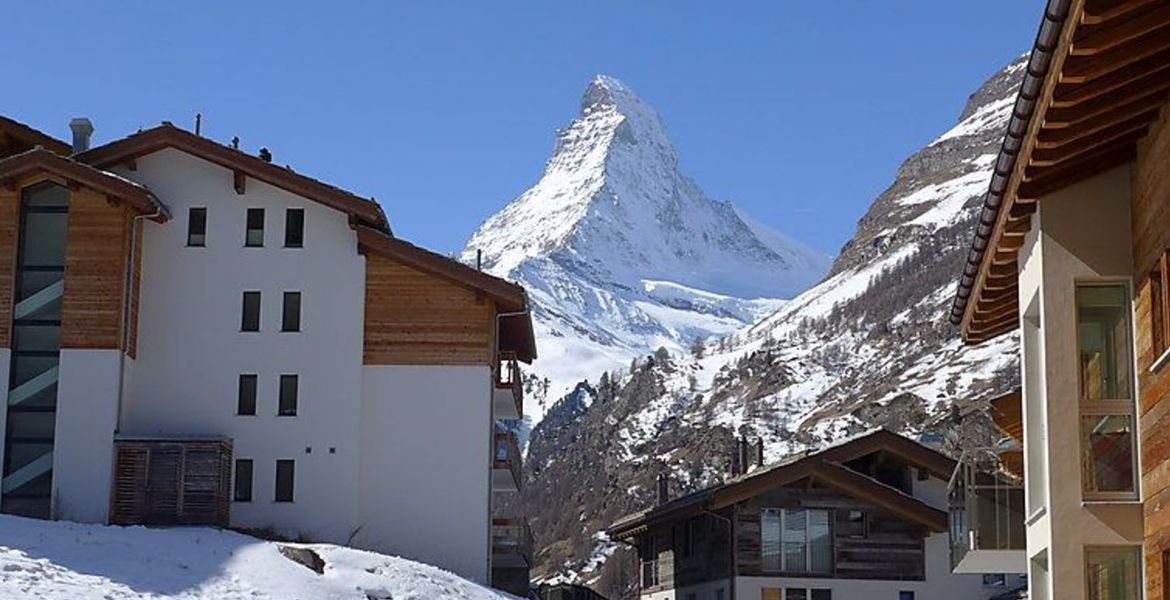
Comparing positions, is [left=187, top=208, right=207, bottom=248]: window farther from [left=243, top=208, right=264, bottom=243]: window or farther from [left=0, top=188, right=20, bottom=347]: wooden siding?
[left=0, top=188, right=20, bottom=347]: wooden siding

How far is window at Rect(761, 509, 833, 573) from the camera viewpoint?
40844 mm

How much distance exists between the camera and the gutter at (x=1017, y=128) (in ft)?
36.0

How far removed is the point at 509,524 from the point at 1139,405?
28486 millimetres

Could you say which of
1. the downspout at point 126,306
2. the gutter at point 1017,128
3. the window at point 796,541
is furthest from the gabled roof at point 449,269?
the gutter at point 1017,128

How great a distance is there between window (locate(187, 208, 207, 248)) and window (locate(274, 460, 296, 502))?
5269 millimetres

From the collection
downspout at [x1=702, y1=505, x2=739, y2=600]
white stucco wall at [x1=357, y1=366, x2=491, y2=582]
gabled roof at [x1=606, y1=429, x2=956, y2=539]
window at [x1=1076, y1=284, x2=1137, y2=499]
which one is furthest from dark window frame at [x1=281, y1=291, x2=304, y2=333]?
window at [x1=1076, y1=284, x2=1137, y2=499]

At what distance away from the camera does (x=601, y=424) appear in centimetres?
19938

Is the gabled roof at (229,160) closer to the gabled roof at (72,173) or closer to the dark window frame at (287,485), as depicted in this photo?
the gabled roof at (72,173)

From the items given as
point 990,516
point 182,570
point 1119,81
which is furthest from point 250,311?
point 1119,81

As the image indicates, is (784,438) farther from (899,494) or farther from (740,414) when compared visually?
(899,494)

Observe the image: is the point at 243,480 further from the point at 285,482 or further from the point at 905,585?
the point at 905,585

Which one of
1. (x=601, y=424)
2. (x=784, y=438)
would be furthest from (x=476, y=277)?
(x=601, y=424)

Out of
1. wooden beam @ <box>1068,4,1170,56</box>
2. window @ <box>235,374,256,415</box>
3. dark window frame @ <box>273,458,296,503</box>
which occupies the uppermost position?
window @ <box>235,374,256,415</box>

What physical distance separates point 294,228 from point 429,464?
605cm
